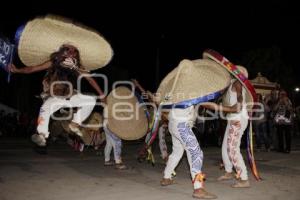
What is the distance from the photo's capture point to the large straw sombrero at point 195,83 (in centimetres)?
709

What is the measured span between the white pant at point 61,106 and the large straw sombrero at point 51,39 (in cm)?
67

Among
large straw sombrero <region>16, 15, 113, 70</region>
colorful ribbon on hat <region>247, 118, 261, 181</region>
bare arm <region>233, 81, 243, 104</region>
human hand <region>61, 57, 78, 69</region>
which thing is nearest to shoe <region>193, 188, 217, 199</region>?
colorful ribbon on hat <region>247, 118, 261, 181</region>

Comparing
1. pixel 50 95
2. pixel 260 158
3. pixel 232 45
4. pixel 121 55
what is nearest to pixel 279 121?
pixel 260 158

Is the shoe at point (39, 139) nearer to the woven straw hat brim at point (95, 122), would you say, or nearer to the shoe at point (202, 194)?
the shoe at point (202, 194)

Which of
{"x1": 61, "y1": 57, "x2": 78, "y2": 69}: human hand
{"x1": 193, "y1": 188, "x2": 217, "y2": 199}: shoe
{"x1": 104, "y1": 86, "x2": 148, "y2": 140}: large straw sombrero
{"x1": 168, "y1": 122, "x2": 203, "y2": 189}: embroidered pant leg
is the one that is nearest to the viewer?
{"x1": 193, "y1": 188, "x2": 217, "y2": 199}: shoe

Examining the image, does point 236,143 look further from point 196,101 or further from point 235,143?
point 196,101

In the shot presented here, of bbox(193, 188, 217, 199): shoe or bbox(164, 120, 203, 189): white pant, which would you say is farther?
bbox(164, 120, 203, 189): white pant

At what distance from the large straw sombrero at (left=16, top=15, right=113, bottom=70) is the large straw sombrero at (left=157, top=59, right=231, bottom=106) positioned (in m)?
1.42

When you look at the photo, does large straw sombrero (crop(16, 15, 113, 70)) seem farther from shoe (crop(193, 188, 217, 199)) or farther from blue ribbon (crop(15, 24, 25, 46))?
shoe (crop(193, 188, 217, 199))

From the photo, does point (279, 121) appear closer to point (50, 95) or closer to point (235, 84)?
point (235, 84)

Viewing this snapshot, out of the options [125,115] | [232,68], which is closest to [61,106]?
[125,115]

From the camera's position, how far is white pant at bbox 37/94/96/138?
747 centimetres

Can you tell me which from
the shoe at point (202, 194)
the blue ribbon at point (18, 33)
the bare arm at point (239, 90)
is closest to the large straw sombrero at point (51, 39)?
the blue ribbon at point (18, 33)

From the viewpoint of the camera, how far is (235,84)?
313 inches
